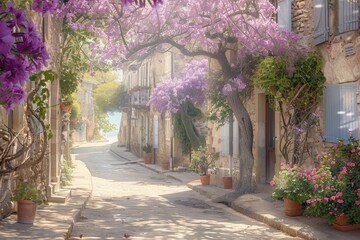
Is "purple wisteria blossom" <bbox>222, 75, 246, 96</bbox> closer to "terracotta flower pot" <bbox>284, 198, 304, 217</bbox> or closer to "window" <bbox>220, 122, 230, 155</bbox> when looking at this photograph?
"window" <bbox>220, 122, 230, 155</bbox>

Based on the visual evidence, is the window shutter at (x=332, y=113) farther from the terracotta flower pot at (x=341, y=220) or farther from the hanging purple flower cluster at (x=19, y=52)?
the hanging purple flower cluster at (x=19, y=52)

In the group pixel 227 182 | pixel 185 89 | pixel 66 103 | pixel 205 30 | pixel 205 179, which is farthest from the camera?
pixel 185 89

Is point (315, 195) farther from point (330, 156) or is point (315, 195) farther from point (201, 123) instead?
point (201, 123)

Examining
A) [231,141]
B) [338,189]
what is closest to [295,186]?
[338,189]

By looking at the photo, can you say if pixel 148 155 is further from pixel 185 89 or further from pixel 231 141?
pixel 231 141

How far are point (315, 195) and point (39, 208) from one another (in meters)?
5.39

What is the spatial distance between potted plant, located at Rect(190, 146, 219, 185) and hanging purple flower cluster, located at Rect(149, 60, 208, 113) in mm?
5224

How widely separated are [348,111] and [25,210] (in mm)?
6528

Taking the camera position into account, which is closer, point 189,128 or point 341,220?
point 341,220

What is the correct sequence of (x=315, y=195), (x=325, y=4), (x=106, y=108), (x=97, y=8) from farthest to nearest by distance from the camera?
(x=106, y=108)
(x=97, y=8)
(x=325, y=4)
(x=315, y=195)

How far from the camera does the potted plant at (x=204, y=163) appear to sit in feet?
57.6

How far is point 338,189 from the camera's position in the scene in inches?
327

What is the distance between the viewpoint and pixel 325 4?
11297 millimetres

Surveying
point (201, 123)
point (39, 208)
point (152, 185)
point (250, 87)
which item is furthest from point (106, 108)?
point (39, 208)
